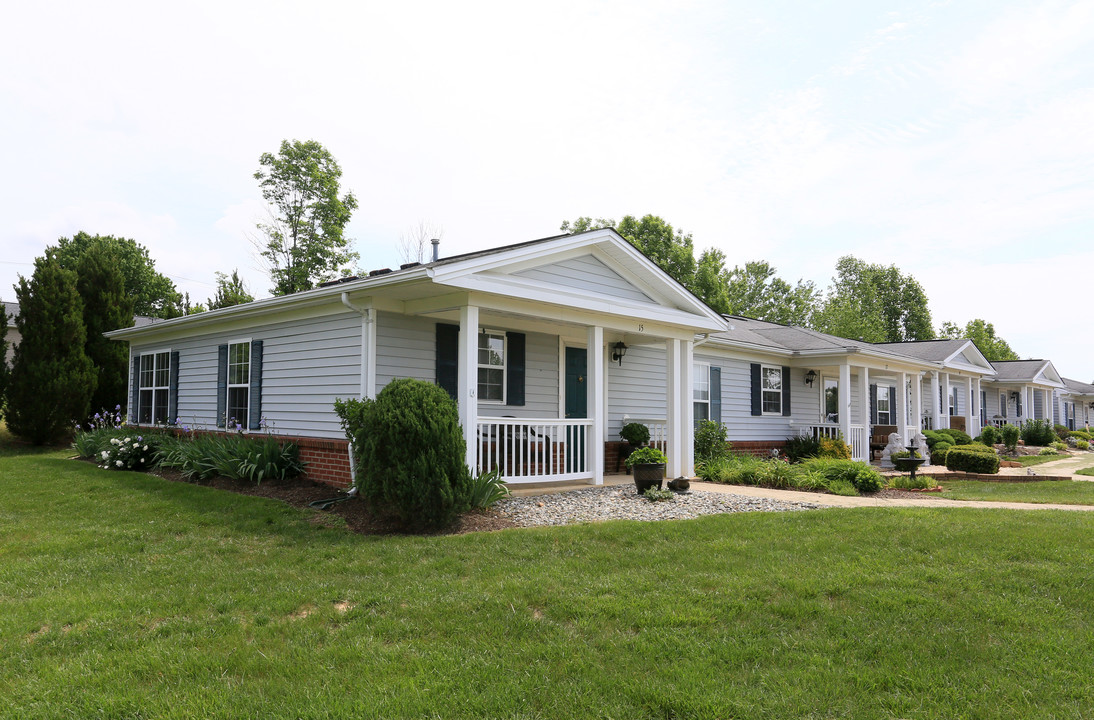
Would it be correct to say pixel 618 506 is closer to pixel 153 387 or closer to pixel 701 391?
pixel 701 391

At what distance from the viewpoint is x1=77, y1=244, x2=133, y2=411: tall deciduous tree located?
62.0ft

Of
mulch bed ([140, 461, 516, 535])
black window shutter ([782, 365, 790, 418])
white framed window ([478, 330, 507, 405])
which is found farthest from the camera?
black window shutter ([782, 365, 790, 418])

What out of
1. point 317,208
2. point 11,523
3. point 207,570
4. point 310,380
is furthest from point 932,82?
point 317,208

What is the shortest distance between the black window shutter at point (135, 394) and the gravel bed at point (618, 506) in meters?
11.4

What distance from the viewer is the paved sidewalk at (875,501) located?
9398mm

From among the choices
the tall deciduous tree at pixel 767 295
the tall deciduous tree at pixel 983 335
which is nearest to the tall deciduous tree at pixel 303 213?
the tall deciduous tree at pixel 767 295

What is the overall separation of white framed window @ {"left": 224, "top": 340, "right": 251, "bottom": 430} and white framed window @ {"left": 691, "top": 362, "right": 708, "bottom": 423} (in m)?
9.28

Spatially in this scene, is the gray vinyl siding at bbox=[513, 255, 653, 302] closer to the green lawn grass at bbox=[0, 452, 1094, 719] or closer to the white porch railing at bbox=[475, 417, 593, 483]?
the white porch railing at bbox=[475, 417, 593, 483]

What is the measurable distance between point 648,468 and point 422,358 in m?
3.81

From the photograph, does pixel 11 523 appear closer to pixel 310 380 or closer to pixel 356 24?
pixel 310 380

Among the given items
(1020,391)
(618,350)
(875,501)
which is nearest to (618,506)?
(875,501)

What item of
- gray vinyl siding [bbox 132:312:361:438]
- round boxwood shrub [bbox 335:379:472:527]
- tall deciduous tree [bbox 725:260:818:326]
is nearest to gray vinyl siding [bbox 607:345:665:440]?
gray vinyl siding [bbox 132:312:361:438]

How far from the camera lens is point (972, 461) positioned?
1506 centimetres

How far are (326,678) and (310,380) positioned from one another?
7.78 meters
